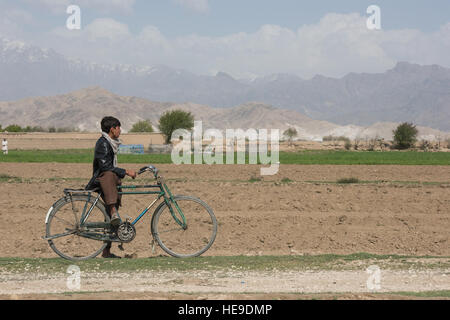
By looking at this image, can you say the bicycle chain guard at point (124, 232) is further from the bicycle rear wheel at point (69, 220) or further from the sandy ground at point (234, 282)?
the sandy ground at point (234, 282)

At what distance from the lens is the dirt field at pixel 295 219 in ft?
36.6

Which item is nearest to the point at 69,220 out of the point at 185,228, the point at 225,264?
Answer: the point at 185,228

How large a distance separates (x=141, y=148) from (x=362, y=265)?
52.9 meters

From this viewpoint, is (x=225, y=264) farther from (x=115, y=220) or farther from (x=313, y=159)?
(x=313, y=159)

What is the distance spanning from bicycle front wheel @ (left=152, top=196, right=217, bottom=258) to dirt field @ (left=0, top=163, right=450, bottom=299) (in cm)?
113

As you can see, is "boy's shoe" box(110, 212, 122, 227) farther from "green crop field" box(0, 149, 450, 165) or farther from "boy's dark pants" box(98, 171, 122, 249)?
"green crop field" box(0, 149, 450, 165)

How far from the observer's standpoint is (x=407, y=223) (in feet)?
43.5

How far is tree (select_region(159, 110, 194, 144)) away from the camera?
78.5 meters

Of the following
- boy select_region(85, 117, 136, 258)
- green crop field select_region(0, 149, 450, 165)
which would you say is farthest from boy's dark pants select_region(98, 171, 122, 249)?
green crop field select_region(0, 149, 450, 165)

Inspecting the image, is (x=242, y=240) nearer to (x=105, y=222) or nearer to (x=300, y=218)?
(x=300, y=218)

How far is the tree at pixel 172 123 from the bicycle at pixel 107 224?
70.2 metres

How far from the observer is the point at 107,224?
804cm

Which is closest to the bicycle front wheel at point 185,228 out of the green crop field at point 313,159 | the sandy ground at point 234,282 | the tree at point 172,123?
the sandy ground at point 234,282
